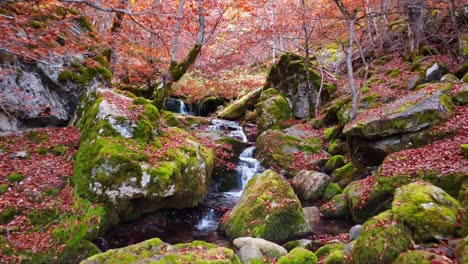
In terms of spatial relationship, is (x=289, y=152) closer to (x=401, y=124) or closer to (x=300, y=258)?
(x=401, y=124)

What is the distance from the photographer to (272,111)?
17.0 meters

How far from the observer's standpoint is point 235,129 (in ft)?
59.6

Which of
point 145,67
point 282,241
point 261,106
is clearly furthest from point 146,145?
point 261,106

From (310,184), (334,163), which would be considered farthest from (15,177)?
(334,163)

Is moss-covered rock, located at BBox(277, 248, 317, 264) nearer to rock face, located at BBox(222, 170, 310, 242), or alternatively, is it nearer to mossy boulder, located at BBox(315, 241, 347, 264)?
mossy boulder, located at BBox(315, 241, 347, 264)

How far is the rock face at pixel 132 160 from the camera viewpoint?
24.1ft

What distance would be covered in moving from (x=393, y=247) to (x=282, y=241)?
11.8 ft

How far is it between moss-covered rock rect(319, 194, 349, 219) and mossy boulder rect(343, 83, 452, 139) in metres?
2.21

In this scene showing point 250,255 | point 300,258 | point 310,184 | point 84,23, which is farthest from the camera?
point 84,23

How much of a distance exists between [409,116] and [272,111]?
8438mm

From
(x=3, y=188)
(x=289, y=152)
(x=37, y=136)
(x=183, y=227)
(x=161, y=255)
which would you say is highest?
(x=37, y=136)

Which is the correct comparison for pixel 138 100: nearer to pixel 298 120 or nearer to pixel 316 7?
pixel 298 120

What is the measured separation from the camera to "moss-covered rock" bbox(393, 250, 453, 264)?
3.65 metres

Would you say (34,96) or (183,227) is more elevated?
(34,96)
